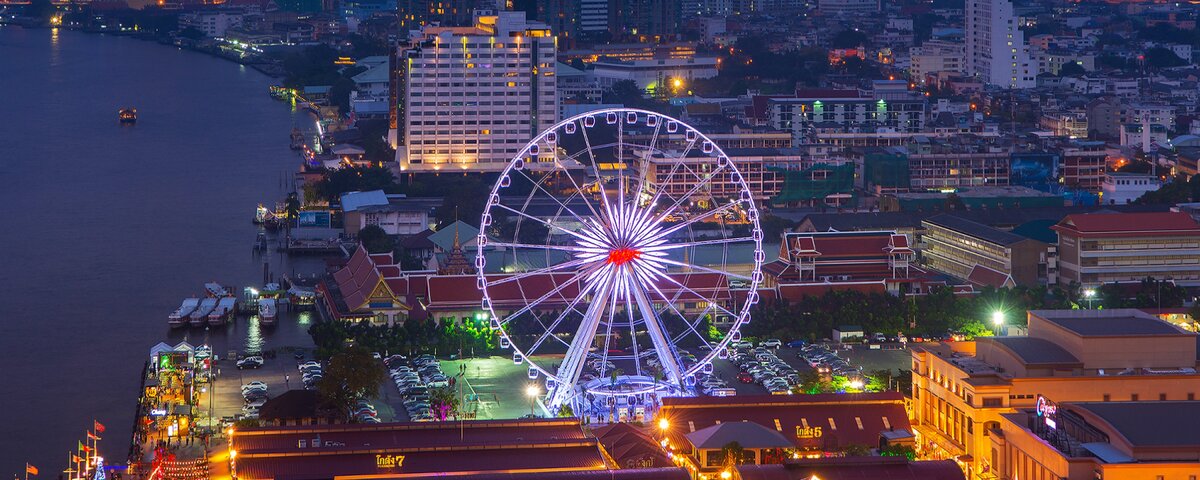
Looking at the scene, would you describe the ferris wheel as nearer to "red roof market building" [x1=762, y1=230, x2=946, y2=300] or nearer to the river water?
"red roof market building" [x1=762, y1=230, x2=946, y2=300]

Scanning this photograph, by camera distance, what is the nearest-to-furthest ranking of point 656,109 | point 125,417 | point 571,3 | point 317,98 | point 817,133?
point 125,417 < point 817,133 < point 656,109 < point 317,98 < point 571,3

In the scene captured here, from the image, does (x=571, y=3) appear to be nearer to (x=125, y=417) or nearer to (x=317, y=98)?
(x=317, y=98)

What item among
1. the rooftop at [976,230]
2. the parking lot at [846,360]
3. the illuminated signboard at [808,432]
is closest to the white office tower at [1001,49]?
the rooftop at [976,230]

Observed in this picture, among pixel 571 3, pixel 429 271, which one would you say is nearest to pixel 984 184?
pixel 429 271

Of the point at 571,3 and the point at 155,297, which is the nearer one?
the point at 155,297

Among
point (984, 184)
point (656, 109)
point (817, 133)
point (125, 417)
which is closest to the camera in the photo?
point (125, 417)

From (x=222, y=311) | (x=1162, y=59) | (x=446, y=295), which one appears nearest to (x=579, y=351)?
(x=446, y=295)

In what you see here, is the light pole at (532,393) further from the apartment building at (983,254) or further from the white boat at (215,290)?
the apartment building at (983,254)
